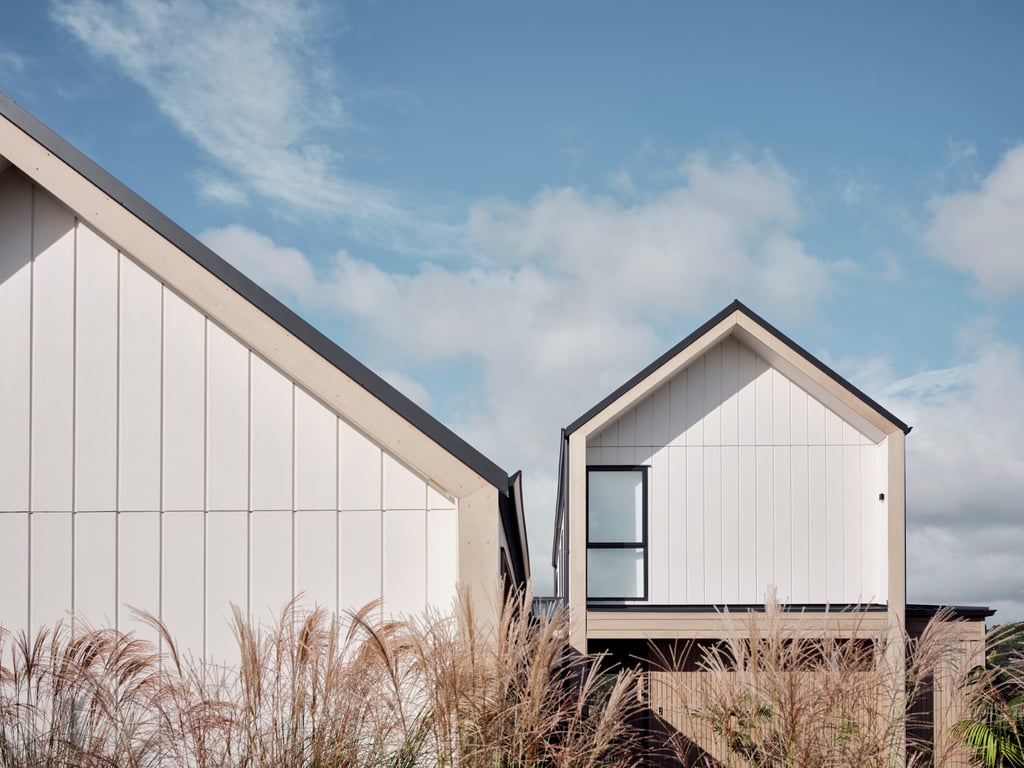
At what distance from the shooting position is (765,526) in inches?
469

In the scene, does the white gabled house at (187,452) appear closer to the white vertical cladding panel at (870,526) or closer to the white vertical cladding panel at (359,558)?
the white vertical cladding panel at (359,558)

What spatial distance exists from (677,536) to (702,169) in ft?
21.6

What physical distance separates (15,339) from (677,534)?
8.26 metres

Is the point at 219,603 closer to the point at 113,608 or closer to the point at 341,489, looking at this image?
the point at 113,608

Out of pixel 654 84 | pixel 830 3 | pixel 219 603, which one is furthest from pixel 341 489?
pixel 830 3

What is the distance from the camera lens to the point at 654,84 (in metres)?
8.71

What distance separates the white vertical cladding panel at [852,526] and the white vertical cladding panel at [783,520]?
27.5 inches

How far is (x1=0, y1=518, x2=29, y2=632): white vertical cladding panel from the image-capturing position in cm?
572

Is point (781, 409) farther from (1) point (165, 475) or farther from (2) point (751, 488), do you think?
(1) point (165, 475)

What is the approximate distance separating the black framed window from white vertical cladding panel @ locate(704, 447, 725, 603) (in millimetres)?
785

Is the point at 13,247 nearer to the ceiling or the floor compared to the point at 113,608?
nearer to the ceiling

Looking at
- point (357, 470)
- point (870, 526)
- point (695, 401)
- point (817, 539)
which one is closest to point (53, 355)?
point (357, 470)

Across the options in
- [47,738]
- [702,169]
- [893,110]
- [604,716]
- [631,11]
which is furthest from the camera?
[702,169]

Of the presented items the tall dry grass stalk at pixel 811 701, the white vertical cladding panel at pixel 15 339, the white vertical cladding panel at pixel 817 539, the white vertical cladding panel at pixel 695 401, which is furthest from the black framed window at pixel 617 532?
the white vertical cladding panel at pixel 15 339
